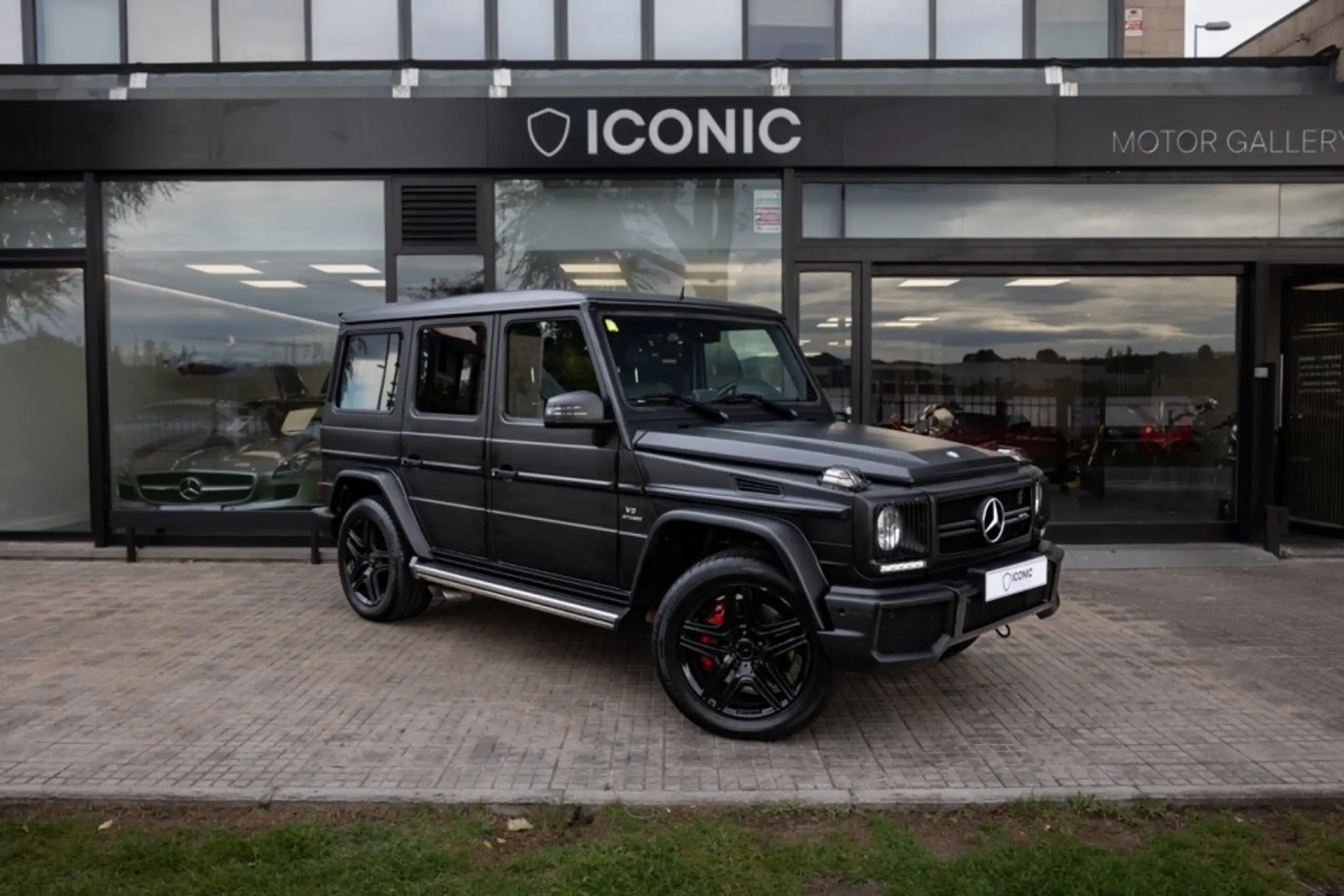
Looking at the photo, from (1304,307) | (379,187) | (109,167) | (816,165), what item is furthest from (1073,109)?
(109,167)

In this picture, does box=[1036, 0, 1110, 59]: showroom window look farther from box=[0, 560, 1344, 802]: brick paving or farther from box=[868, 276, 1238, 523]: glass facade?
box=[0, 560, 1344, 802]: brick paving

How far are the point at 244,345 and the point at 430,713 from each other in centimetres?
632

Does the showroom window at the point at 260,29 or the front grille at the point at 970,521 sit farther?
the showroom window at the point at 260,29

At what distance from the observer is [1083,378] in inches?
399

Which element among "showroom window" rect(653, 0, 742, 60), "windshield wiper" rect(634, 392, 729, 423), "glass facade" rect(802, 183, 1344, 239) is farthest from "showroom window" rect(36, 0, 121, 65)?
"windshield wiper" rect(634, 392, 729, 423)

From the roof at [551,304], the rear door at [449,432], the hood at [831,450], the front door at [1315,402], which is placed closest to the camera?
the hood at [831,450]

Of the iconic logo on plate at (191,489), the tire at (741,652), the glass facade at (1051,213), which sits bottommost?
the tire at (741,652)

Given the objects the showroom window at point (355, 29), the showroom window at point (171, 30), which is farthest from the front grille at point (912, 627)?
the showroom window at point (171, 30)

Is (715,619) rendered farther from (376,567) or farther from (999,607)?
(376,567)

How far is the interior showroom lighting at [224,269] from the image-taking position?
1021 centimetres

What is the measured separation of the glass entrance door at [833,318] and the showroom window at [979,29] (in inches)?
103

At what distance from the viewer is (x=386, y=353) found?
22.7 feet

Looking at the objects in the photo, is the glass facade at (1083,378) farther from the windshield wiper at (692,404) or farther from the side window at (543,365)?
the side window at (543,365)

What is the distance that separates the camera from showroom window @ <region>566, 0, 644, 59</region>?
10.3 meters
